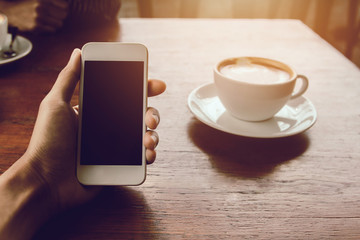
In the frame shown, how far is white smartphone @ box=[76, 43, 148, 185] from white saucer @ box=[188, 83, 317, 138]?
0.13m

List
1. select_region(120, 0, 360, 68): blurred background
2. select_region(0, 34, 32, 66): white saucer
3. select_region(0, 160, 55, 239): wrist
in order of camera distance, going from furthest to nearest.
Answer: select_region(120, 0, 360, 68): blurred background < select_region(0, 34, 32, 66): white saucer < select_region(0, 160, 55, 239): wrist

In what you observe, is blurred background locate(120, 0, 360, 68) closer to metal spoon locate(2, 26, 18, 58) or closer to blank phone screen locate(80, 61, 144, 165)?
metal spoon locate(2, 26, 18, 58)

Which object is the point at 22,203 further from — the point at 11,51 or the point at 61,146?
the point at 11,51

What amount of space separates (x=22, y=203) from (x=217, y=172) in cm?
28

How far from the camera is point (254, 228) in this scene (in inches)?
15.3

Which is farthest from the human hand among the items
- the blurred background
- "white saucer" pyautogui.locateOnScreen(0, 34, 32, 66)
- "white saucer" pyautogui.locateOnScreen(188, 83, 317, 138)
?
the blurred background

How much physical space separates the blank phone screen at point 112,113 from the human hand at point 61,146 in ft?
0.07

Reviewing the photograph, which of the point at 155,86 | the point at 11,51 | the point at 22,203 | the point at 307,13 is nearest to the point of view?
the point at 22,203

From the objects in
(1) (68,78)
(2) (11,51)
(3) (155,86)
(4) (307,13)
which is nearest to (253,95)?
(3) (155,86)

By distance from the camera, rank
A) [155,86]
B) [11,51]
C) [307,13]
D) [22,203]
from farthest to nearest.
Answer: [307,13], [11,51], [155,86], [22,203]

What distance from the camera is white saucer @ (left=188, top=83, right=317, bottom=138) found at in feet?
1.73

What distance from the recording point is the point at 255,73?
0.62 metres

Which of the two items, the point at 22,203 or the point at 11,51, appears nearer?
the point at 22,203

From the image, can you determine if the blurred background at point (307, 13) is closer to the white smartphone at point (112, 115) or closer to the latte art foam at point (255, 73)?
the latte art foam at point (255, 73)
